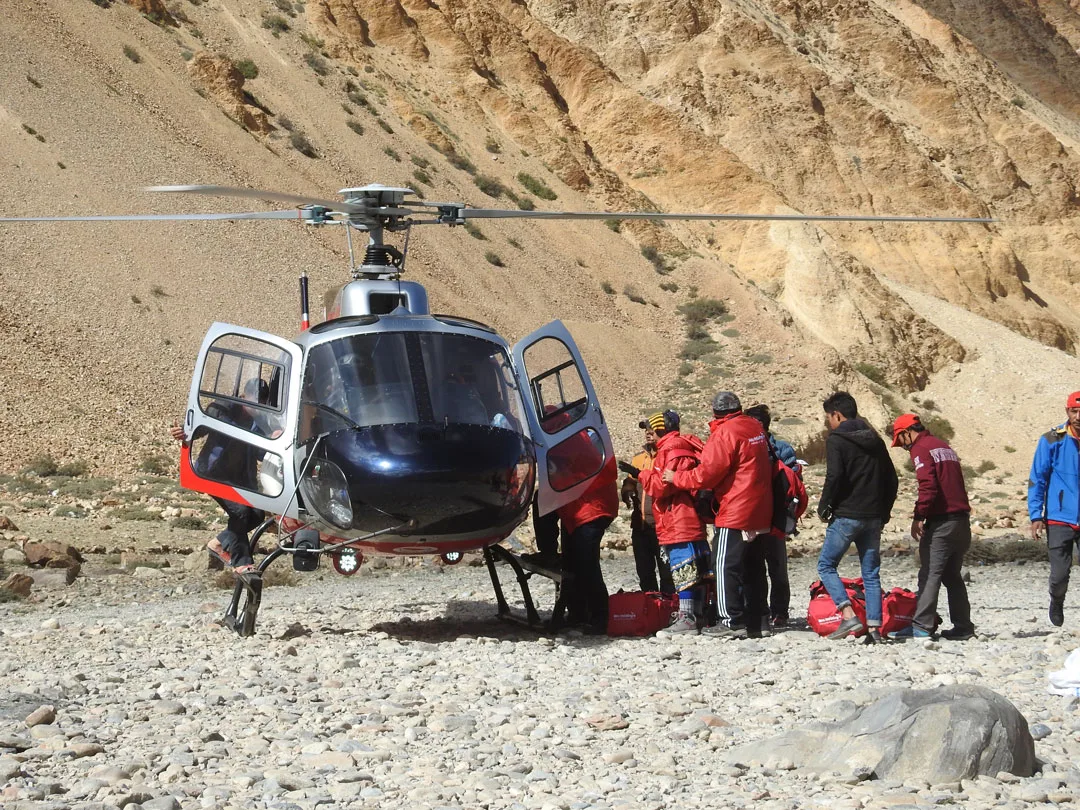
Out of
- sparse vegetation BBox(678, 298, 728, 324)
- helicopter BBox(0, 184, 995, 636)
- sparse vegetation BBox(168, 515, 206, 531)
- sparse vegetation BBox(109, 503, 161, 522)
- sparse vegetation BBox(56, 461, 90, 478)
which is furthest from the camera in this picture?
sparse vegetation BBox(678, 298, 728, 324)

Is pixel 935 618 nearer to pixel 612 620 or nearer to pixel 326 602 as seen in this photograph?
pixel 612 620

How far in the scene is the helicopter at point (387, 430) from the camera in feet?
27.3

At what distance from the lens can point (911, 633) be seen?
360 inches

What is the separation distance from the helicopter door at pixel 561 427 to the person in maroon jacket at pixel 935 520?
207 cm

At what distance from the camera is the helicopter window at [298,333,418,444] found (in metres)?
8.54

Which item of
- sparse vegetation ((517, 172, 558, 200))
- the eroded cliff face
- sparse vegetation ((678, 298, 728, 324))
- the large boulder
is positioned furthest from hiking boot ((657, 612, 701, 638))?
sparse vegetation ((517, 172, 558, 200))

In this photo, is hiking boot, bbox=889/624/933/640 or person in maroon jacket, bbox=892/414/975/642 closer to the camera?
person in maroon jacket, bbox=892/414/975/642

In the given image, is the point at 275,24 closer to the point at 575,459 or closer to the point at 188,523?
the point at 188,523

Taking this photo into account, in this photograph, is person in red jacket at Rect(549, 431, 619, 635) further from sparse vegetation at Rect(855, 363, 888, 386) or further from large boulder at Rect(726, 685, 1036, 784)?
sparse vegetation at Rect(855, 363, 888, 386)

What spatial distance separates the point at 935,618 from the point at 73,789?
594 cm

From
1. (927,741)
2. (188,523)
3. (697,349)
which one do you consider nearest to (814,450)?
(697,349)

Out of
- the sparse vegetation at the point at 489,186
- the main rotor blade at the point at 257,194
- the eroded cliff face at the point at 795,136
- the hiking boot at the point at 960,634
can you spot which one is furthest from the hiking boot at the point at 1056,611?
the sparse vegetation at the point at 489,186

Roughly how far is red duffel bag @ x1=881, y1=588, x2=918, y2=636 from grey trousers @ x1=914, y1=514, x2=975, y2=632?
68mm

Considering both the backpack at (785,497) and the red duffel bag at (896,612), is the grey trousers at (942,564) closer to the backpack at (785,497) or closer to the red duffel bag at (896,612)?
the red duffel bag at (896,612)
